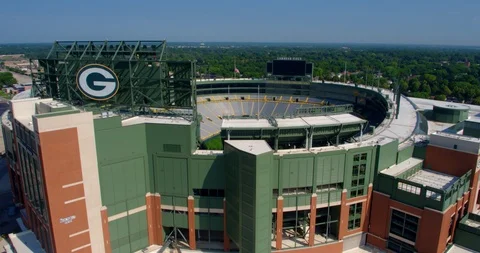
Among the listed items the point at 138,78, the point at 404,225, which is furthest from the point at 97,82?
the point at 404,225

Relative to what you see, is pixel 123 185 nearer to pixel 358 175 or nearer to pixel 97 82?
pixel 97 82

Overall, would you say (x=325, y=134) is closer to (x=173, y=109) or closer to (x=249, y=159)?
(x=249, y=159)

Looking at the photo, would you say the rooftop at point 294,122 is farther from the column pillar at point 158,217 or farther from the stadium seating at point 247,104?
the stadium seating at point 247,104

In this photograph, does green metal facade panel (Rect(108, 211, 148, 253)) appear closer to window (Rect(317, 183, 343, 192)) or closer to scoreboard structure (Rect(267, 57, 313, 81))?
window (Rect(317, 183, 343, 192))

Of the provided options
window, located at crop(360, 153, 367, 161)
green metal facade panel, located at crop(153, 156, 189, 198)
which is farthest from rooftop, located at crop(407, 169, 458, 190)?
green metal facade panel, located at crop(153, 156, 189, 198)

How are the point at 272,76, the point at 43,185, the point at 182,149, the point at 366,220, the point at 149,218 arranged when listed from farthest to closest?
the point at 272,76
the point at 366,220
the point at 149,218
the point at 182,149
the point at 43,185

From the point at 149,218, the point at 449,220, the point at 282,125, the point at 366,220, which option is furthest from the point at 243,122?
the point at 449,220
